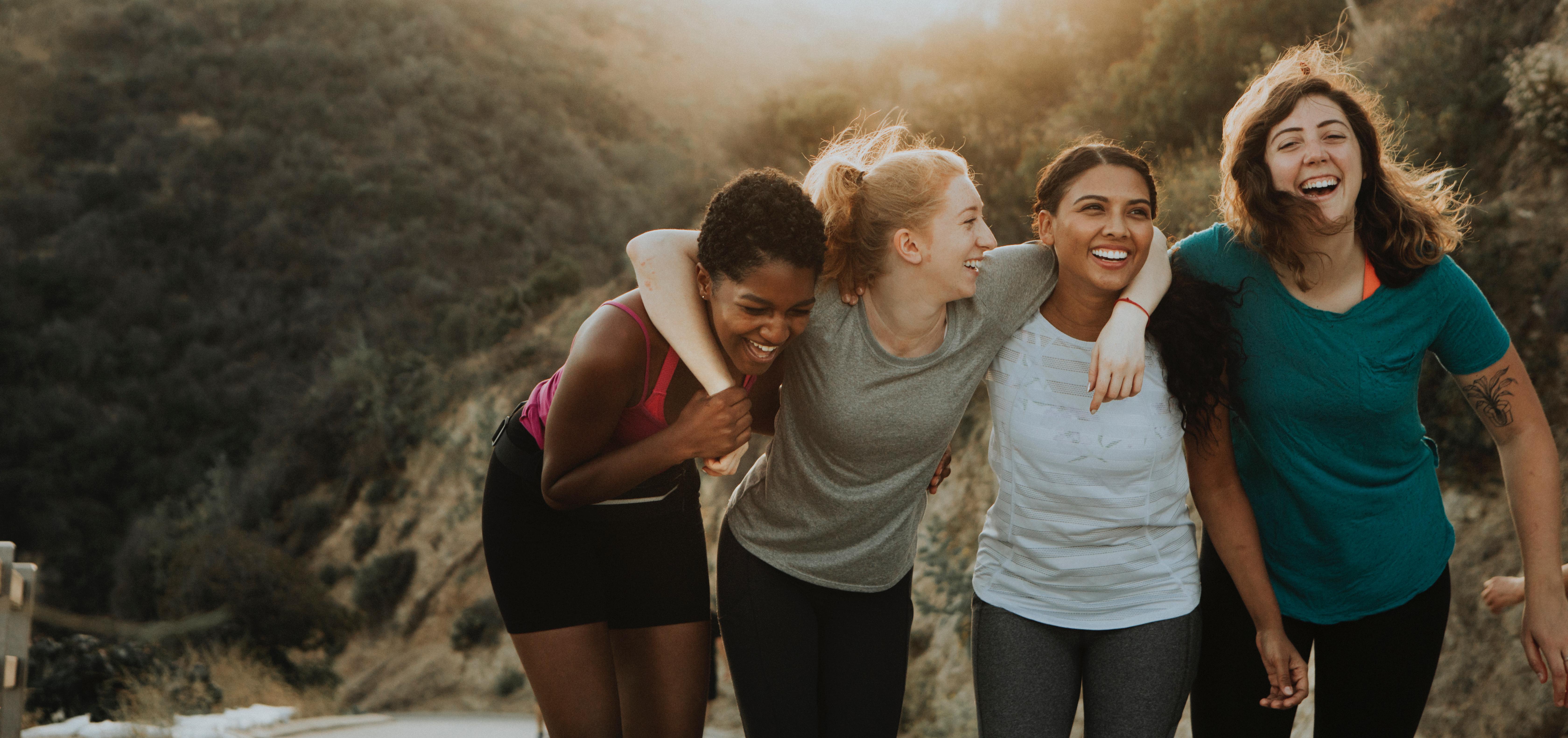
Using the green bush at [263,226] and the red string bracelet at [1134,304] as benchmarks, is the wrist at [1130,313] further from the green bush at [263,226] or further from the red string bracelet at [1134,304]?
the green bush at [263,226]

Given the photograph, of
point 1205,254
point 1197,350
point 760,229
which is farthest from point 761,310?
point 1205,254

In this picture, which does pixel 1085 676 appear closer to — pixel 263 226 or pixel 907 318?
Result: pixel 907 318

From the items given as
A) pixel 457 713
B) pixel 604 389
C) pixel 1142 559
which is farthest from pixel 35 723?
pixel 1142 559

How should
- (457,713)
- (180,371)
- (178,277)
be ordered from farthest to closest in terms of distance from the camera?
1. (178,277)
2. (180,371)
3. (457,713)

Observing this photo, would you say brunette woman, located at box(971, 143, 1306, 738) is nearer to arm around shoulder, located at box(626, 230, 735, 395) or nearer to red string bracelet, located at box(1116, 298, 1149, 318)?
red string bracelet, located at box(1116, 298, 1149, 318)

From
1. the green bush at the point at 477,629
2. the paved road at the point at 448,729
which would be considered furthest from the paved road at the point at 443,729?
the green bush at the point at 477,629

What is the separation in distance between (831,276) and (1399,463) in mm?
1474

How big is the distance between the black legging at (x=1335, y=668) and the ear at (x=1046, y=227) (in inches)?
34.2

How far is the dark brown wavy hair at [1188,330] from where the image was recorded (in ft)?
7.26

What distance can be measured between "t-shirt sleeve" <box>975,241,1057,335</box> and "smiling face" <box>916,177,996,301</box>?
38 mm

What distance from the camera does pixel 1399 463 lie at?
232 centimetres

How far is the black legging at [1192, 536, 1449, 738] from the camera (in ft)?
7.64

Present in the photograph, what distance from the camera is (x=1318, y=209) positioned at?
88.5 inches

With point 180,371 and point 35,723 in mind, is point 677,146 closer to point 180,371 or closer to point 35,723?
A: point 180,371
